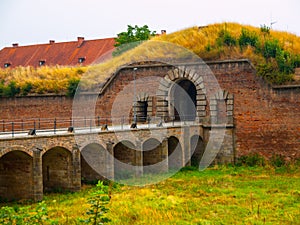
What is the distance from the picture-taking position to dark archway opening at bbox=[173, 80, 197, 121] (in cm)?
2903

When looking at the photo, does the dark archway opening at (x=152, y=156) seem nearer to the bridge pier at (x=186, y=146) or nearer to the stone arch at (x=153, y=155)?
the stone arch at (x=153, y=155)

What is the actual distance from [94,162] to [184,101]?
10.6 metres

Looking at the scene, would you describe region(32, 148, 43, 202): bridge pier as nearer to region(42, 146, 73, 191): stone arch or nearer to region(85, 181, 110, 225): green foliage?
region(42, 146, 73, 191): stone arch

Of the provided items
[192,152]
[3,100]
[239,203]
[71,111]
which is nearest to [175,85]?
[192,152]

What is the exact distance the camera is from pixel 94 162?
819 inches

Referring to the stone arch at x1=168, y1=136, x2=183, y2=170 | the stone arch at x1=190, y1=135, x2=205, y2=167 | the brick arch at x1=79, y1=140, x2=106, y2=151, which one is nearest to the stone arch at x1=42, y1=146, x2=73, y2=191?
the brick arch at x1=79, y1=140, x2=106, y2=151

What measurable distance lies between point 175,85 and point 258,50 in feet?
16.6

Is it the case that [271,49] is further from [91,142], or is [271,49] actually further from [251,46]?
[91,142]

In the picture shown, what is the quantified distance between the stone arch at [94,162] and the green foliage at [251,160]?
8196 mm

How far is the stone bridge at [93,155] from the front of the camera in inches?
673

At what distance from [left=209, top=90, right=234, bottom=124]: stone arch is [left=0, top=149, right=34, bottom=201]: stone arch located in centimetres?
1176

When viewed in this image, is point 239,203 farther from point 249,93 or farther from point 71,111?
point 71,111

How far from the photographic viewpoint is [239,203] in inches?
673

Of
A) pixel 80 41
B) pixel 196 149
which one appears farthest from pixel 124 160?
pixel 80 41
